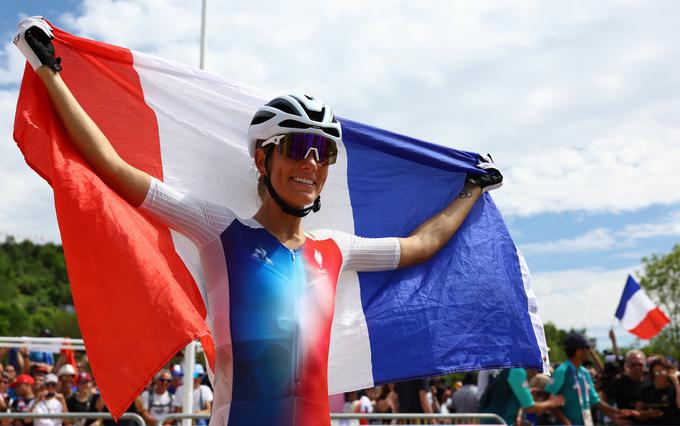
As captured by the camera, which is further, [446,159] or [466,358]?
[446,159]

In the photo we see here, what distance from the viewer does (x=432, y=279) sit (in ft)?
16.3

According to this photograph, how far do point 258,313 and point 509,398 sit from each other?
6143 millimetres

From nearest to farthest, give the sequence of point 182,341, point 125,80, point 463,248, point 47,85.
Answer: point 182,341 → point 47,85 → point 125,80 → point 463,248

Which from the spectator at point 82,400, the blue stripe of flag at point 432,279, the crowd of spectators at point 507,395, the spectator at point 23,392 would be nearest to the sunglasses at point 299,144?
the blue stripe of flag at point 432,279

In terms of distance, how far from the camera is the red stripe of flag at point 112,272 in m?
3.66

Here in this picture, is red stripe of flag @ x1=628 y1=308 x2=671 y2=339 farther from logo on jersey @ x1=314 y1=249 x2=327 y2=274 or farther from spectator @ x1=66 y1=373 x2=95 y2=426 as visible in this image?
logo on jersey @ x1=314 y1=249 x2=327 y2=274

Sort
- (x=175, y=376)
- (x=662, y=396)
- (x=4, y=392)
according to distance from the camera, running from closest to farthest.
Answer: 1. (x=662, y=396)
2. (x=4, y=392)
3. (x=175, y=376)

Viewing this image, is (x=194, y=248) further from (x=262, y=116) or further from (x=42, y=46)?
(x=42, y=46)

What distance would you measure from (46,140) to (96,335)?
0.99m

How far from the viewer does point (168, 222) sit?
3.96 metres

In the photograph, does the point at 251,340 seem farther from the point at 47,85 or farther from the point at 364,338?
the point at 47,85

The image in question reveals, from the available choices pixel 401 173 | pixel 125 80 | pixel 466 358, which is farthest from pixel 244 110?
pixel 466 358

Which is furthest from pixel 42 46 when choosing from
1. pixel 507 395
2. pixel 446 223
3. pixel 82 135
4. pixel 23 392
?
pixel 23 392

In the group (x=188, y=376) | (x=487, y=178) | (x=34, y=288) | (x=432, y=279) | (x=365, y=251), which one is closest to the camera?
(x=365, y=251)
